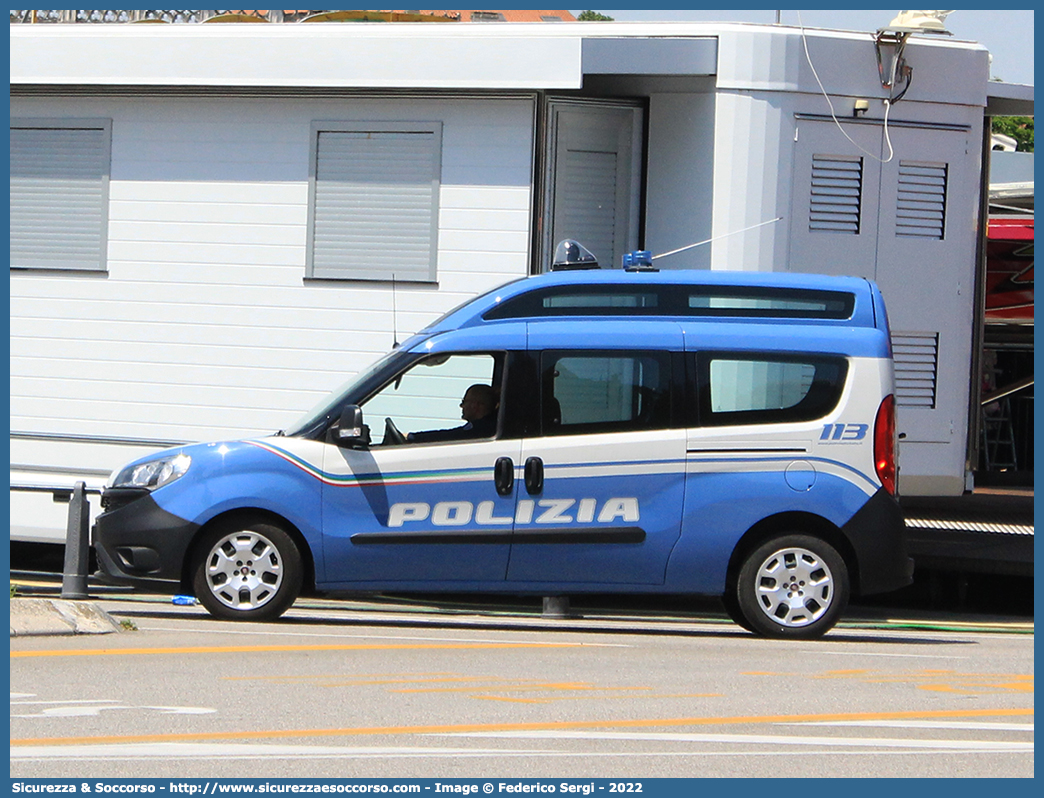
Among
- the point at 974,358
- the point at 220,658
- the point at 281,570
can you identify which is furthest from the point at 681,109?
the point at 220,658

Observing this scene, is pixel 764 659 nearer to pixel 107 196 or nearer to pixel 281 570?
pixel 281 570

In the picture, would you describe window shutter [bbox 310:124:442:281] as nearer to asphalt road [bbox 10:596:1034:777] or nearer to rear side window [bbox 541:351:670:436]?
rear side window [bbox 541:351:670:436]

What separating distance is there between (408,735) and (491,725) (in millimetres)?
413

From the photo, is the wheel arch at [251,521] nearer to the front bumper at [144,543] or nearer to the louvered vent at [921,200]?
the front bumper at [144,543]

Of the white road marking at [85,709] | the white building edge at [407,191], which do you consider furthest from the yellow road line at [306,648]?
the white building edge at [407,191]

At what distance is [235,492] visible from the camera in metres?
9.91

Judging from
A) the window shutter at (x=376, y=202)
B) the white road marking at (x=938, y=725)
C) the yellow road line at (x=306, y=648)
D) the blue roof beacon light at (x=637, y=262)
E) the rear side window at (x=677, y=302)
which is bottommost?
the yellow road line at (x=306, y=648)

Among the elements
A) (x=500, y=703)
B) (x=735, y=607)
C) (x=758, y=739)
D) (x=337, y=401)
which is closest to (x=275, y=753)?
(x=500, y=703)

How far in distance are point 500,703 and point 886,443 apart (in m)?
A: 3.87

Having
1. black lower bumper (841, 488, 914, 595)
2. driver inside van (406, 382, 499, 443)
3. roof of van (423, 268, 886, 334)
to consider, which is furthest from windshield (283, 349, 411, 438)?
black lower bumper (841, 488, 914, 595)

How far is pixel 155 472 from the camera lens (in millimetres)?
10172

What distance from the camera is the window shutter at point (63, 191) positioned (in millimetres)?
13625

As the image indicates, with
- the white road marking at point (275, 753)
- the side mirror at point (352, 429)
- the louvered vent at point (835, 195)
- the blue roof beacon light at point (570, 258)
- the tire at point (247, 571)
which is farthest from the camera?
the louvered vent at point (835, 195)

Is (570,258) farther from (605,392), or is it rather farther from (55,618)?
(55,618)
